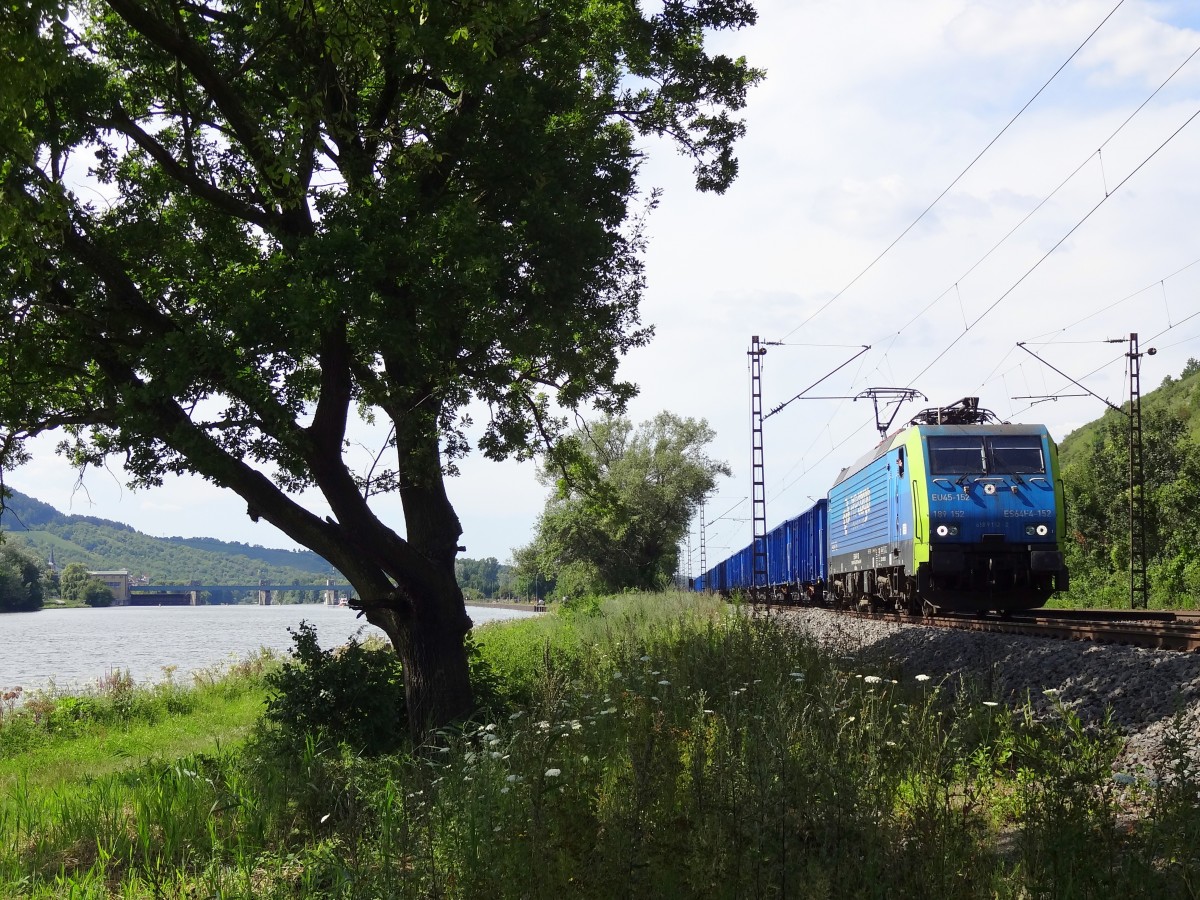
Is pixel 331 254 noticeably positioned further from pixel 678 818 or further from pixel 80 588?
pixel 80 588

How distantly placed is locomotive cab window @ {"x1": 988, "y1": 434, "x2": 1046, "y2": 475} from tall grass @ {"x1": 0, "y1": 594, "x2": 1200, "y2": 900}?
9473 millimetres

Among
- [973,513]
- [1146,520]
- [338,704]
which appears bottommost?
[338,704]

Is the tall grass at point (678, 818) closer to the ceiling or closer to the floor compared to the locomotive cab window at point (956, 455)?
closer to the floor

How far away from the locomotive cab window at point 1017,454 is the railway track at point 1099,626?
8.79ft

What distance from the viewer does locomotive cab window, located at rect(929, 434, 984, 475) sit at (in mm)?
17328

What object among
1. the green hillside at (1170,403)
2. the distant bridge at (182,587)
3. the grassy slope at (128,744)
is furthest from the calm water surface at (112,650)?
the distant bridge at (182,587)

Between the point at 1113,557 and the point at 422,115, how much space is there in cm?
2903

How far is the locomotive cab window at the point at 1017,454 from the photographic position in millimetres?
17484

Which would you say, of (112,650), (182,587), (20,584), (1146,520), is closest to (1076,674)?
(1146,520)

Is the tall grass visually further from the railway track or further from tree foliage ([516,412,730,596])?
tree foliage ([516,412,730,596])

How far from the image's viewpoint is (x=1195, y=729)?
7.47 meters

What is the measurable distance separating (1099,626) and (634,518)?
37.0 meters

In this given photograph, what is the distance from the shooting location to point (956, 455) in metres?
17.5

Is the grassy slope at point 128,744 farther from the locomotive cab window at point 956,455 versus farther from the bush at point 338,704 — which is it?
the locomotive cab window at point 956,455
